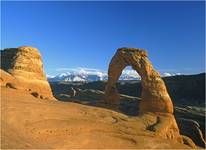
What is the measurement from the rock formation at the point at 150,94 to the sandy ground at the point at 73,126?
1979mm

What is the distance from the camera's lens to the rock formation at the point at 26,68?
26.8m

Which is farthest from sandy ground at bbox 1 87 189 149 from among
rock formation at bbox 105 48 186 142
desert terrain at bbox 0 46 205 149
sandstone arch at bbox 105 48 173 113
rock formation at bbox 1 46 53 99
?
sandstone arch at bbox 105 48 173 113

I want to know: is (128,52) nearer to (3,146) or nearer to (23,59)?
(23,59)

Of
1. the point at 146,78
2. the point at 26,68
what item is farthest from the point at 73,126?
the point at 26,68

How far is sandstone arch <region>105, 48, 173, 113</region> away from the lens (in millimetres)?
26641

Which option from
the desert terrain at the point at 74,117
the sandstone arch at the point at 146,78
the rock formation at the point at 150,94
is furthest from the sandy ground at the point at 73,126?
the sandstone arch at the point at 146,78

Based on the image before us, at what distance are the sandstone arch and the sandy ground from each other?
384 cm

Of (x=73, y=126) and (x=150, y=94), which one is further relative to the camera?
(x=150, y=94)

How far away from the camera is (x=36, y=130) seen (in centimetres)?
1592

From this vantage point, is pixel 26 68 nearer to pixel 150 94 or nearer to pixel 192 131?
pixel 150 94

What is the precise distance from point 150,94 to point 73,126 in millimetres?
10264

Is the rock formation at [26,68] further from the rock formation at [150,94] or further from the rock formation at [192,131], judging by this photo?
the rock formation at [192,131]

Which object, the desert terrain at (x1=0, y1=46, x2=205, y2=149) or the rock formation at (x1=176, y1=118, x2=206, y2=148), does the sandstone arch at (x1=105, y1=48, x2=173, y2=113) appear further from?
the rock formation at (x1=176, y1=118, x2=206, y2=148)

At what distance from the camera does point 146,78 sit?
27.5m
